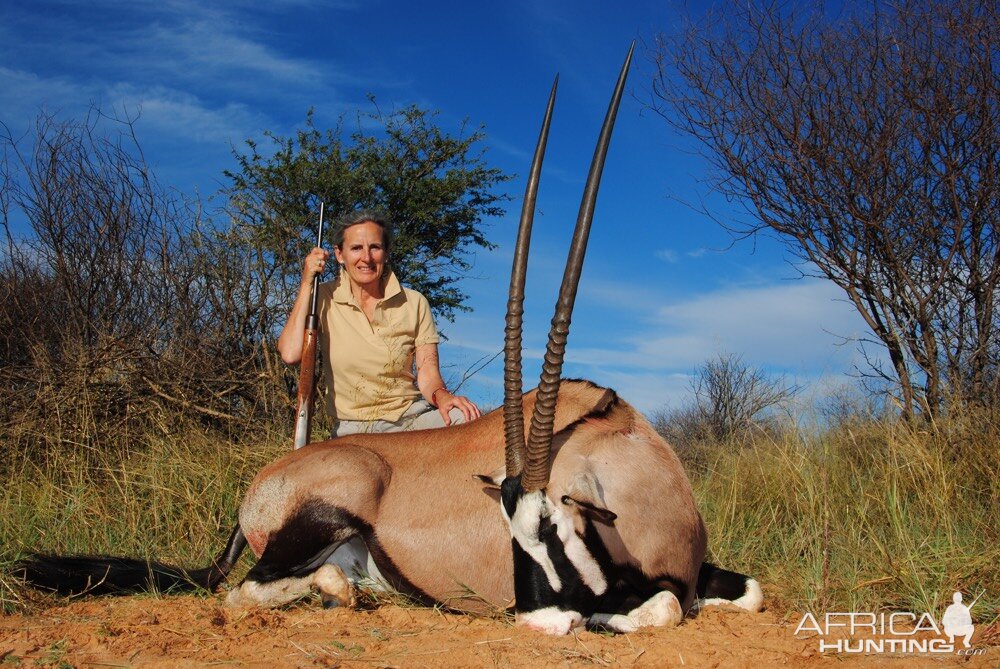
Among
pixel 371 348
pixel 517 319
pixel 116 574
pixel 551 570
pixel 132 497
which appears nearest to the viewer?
pixel 551 570

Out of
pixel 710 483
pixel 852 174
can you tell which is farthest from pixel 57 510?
pixel 852 174

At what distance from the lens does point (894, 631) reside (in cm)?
363

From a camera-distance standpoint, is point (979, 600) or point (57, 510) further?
point (57, 510)

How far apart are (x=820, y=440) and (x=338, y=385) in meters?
3.86

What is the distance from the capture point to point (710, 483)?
6891 mm

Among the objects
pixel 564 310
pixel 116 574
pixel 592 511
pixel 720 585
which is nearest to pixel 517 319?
pixel 564 310

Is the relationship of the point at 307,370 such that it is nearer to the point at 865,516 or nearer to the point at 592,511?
the point at 592,511

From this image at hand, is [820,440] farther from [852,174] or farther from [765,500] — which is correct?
[852,174]

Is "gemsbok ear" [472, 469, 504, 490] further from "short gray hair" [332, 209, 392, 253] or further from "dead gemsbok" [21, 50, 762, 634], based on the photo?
"short gray hair" [332, 209, 392, 253]

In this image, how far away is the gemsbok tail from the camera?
13.0ft

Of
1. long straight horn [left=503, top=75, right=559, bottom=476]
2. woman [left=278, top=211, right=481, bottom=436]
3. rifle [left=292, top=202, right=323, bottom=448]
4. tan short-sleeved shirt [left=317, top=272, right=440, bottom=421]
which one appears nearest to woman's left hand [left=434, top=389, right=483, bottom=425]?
woman [left=278, top=211, right=481, bottom=436]

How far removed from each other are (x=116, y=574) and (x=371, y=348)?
1.86 m

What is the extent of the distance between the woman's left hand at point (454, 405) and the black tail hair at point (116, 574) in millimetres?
1320

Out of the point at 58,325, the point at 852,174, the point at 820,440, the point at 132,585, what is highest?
the point at 852,174
